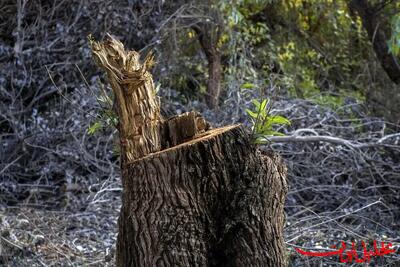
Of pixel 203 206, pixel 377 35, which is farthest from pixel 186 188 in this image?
pixel 377 35

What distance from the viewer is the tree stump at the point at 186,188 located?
2928 mm

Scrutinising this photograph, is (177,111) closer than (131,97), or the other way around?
(131,97)

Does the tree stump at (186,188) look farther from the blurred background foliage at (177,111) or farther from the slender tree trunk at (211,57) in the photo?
the slender tree trunk at (211,57)

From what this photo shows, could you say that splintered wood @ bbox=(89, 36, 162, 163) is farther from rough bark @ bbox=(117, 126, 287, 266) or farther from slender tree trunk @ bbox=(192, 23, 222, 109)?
slender tree trunk @ bbox=(192, 23, 222, 109)

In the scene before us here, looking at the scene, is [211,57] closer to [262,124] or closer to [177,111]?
[177,111]

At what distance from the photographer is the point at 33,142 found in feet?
23.5

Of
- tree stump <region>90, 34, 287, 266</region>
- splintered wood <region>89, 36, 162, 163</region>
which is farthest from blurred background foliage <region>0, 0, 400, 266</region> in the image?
splintered wood <region>89, 36, 162, 163</region>

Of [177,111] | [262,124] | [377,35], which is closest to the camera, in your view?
[262,124]

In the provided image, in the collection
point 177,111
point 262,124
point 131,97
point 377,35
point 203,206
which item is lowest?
point 203,206

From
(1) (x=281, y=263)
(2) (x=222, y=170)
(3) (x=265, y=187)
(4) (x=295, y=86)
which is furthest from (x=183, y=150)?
(4) (x=295, y=86)

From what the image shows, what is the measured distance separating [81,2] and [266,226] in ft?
16.2

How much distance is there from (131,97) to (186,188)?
18.4 inches

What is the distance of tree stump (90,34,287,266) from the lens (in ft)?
9.61

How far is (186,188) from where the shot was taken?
9.65 ft
